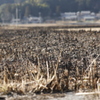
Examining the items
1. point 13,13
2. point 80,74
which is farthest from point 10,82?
point 13,13

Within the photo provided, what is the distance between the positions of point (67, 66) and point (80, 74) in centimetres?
135

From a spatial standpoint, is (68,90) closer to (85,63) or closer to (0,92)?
(0,92)

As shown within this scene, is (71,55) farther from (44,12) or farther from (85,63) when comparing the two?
(44,12)

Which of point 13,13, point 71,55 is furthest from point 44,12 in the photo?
point 71,55

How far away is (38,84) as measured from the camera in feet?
24.1

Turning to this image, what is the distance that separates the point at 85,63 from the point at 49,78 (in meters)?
2.33

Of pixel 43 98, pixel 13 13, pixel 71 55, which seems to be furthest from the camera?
pixel 13 13

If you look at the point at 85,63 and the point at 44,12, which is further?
the point at 44,12

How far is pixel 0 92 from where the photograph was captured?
7359 mm

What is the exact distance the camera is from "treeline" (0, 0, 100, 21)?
140m

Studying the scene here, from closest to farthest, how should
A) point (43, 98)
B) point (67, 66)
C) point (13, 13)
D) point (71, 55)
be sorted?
point (43, 98), point (67, 66), point (71, 55), point (13, 13)

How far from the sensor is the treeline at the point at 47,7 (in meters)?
140

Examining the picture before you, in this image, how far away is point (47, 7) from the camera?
479 ft

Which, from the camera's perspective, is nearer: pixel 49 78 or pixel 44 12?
pixel 49 78
